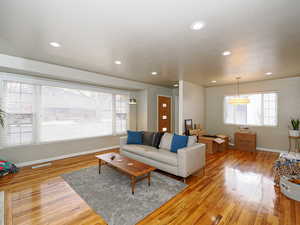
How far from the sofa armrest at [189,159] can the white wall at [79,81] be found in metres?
3.08

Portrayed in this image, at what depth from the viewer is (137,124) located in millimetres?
6227

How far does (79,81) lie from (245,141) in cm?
633

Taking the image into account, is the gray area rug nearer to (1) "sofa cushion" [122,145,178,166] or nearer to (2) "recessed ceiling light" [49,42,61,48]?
(1) "sofa cushion" [122,145,178,166]

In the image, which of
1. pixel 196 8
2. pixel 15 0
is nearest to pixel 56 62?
pixel 15 0

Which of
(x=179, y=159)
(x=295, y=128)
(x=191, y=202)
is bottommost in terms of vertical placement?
(x=191, y=202)

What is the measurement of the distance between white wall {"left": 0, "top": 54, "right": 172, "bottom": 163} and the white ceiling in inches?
9.9

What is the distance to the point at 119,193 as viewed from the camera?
93.5 inches

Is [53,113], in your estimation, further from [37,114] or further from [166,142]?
[166,142]

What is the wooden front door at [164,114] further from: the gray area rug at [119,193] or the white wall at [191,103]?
the gray area rug at [119,193]

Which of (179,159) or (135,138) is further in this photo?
(135,138)

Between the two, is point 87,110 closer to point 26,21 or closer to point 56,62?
point 56,62

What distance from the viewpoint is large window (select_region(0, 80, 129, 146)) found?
11.3 ft

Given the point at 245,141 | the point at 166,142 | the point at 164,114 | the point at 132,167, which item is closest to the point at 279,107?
the point at 245,141

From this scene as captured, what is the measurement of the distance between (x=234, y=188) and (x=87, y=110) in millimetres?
4683
